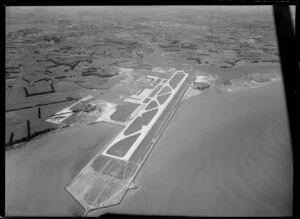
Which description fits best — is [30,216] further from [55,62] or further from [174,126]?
[55,62]

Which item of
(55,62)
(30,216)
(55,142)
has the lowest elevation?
(30,216)

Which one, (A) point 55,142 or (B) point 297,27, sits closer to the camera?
(B) point 297,27

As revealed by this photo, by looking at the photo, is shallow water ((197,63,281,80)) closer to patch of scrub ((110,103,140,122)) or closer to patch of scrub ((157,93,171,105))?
patch of scrub ((157,93,171,105))

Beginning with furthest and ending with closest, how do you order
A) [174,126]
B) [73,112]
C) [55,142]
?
[73,112] → [174,126] → [55,142]

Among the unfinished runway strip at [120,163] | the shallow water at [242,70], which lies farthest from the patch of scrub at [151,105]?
the shallow water at [242,70]

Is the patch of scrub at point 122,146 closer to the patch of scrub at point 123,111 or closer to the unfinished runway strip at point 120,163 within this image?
the unfinished runway strip at point 120,163

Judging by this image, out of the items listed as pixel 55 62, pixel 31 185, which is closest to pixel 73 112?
pixel 31 185

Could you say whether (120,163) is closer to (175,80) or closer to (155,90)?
(155,90)
